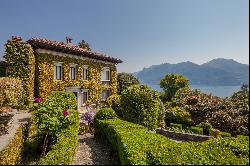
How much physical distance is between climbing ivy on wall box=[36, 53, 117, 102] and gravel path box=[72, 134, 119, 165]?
10742 millimetres

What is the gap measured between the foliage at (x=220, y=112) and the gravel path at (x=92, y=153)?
39.6ft

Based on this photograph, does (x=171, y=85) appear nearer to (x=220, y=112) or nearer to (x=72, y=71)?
(x=220, y=112)

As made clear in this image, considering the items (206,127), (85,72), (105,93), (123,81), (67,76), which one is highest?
(85,72)

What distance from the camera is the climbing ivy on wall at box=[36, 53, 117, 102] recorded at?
24234mm

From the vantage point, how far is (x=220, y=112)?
2261 cm

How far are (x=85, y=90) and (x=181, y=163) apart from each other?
24492 mm

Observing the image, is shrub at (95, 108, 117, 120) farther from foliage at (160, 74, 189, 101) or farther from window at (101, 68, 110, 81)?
foliage at (160, 74, 189, 101)

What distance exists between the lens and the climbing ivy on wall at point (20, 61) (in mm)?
21641

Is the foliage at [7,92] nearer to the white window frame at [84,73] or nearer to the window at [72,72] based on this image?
the window at [72,72]

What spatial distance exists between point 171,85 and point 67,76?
25554mm

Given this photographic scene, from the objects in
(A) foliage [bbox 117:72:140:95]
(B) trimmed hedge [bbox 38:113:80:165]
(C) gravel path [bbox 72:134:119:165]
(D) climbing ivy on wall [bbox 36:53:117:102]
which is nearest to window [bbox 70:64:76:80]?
(D) climbing ivy on wall [bbox 36:53:117:102]

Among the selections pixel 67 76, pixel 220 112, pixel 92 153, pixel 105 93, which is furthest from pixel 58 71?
pixel 220 112

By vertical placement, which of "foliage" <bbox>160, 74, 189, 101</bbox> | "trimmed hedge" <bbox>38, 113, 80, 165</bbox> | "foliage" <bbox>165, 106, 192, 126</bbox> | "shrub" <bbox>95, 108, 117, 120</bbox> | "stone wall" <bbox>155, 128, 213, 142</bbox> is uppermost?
"foliage" <bbox>160, 74, 189, 101</bbox>

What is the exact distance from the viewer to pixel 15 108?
22.2 meters
